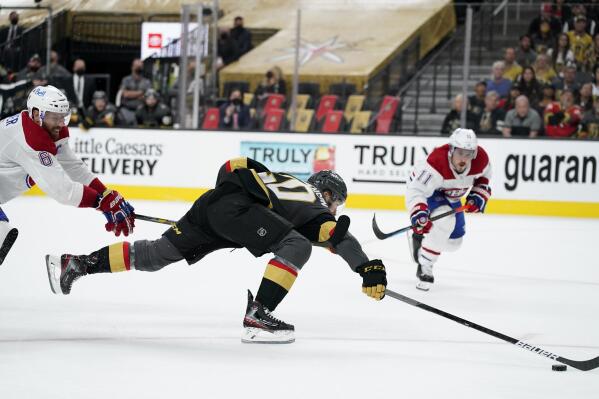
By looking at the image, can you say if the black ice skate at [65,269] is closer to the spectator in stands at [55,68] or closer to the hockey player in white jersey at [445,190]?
the hockey player in white jersey at [445,190]

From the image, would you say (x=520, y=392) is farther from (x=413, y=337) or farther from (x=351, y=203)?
(x=351, y=203)

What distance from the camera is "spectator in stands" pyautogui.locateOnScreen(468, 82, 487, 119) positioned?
1105 centimetres

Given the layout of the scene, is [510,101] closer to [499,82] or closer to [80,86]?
[499,82]

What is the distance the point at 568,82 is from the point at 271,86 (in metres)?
3.36

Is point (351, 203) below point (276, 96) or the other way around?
below

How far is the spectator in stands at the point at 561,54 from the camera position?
1107cm

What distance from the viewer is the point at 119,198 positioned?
4586 mm

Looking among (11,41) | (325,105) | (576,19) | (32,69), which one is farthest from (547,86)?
(11,41)

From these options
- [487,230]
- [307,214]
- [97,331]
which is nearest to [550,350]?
[307,214]

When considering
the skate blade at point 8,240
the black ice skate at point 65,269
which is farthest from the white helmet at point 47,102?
the black ice skate at point 65,269

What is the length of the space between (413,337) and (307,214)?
0.72 meters

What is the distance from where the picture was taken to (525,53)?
11.4 meters

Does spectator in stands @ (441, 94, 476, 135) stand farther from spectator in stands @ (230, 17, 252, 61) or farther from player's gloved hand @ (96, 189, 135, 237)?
player's gloved hand @ (96, 189, 135, 237)

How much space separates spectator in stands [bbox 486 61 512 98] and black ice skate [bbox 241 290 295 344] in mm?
7635
